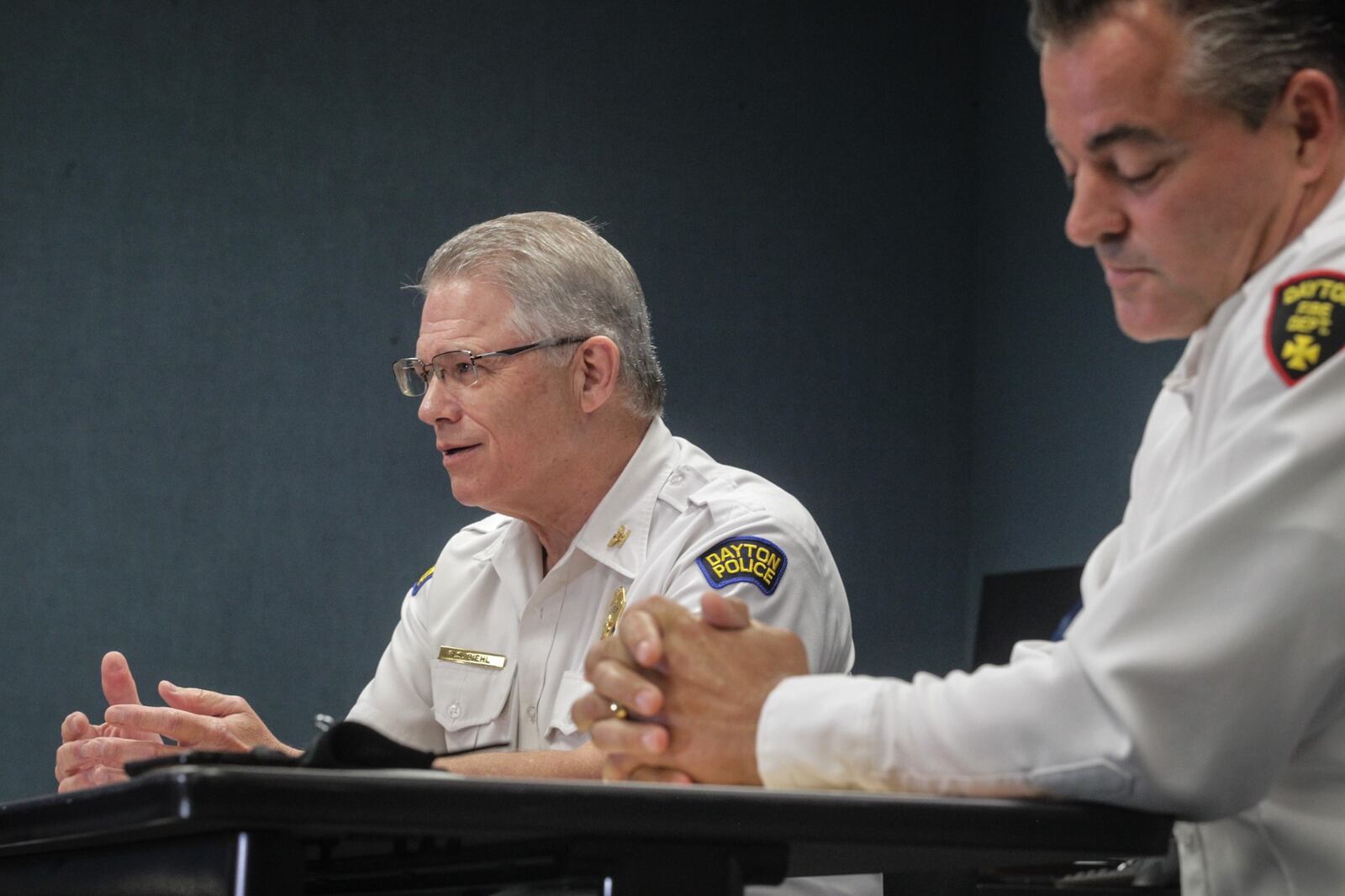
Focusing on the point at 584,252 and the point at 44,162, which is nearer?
the point at 584,252

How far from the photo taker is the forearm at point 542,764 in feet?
5.92

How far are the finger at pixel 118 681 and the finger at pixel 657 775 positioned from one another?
3.60ft

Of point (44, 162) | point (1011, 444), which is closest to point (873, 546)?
point (1011, 444)

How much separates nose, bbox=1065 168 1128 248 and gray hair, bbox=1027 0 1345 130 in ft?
0.31

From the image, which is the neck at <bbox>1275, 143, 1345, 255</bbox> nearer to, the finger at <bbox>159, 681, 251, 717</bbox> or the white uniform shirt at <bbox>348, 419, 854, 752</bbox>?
the white uniform shirt at <bbox>348, 419, 854, 752</bbox>

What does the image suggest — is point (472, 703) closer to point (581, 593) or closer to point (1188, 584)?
point (581, 593)

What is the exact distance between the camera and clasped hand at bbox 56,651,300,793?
6.27 ft

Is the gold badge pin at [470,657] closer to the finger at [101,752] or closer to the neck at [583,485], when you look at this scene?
the neck at [583,485]

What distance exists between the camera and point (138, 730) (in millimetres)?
1938

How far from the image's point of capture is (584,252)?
2428 mm

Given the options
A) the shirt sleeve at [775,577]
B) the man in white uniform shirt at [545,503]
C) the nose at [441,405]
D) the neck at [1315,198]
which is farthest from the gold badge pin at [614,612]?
the neck at [1315,198]

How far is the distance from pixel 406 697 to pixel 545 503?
383 mm

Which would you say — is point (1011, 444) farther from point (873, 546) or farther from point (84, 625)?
point (84, 625)

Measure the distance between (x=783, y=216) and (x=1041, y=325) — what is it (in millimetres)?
831
